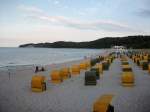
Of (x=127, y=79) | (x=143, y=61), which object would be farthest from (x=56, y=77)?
(x=143, y=61)

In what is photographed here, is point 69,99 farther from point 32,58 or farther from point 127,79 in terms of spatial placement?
point 32,58

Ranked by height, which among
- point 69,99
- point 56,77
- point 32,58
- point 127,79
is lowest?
point 32,58

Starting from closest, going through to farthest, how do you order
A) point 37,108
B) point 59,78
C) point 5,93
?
point 37,108 → point 5,93 → point 59,78

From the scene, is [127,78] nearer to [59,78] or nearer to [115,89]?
[115,89]

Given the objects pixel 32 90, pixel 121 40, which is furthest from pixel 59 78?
pixel 121 40

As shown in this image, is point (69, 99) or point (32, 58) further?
point (32, 58)

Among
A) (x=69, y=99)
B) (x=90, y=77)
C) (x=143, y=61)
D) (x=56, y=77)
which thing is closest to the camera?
(x=69, y=99)

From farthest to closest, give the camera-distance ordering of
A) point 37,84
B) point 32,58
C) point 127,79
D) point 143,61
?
point 32,58 < point 143,61 < point 127,79 < point 37,84

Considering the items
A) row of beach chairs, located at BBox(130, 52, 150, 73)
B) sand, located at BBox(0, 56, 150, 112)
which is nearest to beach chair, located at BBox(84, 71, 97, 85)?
sand, located at BBox(0, 56, 150, 112)

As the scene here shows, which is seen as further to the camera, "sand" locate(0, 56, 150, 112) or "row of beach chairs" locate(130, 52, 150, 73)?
"row of beach chairs" locate(130, 52, 150, 73)

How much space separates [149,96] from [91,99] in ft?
9.44

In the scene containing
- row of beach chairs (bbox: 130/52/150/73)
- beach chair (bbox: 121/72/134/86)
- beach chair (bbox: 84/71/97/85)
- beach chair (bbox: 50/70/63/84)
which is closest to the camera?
beach chair (bbox: 121/72/134/86)

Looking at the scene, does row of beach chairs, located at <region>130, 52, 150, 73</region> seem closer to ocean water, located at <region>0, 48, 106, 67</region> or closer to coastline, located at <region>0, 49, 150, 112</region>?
coastline, located at <region>0, 49, 150, 112</region>

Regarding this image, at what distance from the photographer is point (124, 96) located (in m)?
13.1
